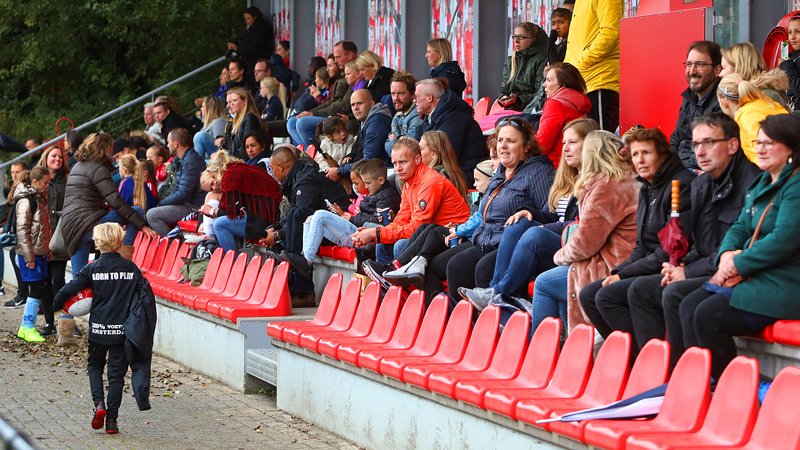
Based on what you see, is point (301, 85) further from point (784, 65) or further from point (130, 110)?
point (784, 65)

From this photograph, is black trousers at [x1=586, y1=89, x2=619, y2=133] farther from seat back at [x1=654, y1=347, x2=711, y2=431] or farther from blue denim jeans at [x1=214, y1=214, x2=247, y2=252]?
seat back at [x1=654, y1=347, x2=711, y2=431]

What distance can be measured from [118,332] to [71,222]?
3.71 metres

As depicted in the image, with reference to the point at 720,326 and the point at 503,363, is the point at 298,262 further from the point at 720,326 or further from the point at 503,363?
the point at 720,326

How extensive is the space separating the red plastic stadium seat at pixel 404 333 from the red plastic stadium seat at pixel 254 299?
1954 mm

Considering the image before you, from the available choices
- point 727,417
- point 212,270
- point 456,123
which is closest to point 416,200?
→ point 456,123

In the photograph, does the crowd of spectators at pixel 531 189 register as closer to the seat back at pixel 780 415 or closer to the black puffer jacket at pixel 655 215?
the black puffer jacket at pixel 655 215

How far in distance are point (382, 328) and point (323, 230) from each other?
2.09m

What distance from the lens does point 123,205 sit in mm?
10102

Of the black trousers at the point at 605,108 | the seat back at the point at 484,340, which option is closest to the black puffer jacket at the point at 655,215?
the seat back at the point at 484,340

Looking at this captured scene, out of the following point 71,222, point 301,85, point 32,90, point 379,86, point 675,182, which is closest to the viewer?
point 675,182

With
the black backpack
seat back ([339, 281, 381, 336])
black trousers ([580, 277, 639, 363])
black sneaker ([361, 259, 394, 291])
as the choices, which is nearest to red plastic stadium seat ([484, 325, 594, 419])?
black trousers ([580, 277, 639, 363])

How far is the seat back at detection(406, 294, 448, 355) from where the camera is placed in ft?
18.9

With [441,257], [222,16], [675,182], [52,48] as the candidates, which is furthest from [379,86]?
[52,48]

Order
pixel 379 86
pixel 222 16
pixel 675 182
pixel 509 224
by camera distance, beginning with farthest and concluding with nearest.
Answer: pixel 222 16 → pixel 379 86 → pixel 509 224 → pixel 675 182
